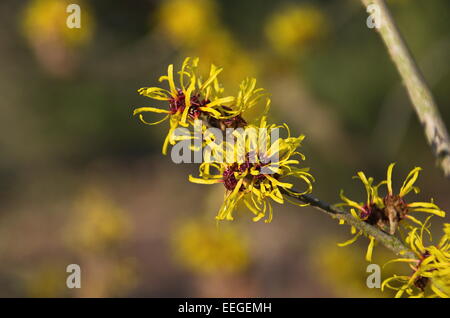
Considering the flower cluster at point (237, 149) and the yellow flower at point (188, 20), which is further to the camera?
the yellow flower at point (188, 20)

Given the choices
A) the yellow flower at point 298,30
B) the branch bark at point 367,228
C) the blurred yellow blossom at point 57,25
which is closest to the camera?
the branch bark at point 367,228

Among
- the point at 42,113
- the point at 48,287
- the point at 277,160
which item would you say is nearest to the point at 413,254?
the point at 277,160

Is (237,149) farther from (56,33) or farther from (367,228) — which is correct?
(56,33)

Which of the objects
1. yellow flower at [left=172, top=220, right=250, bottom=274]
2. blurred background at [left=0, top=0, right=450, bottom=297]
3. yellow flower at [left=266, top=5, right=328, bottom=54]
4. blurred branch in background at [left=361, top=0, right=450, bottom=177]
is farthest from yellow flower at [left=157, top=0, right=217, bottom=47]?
blurred branch in background at [left=361, top=0, right=450, bottom=177]

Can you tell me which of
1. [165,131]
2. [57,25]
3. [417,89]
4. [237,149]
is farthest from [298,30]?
[165,131]

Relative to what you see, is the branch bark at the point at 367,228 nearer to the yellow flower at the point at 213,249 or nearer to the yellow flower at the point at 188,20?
the yellow flower at the point at 213,249

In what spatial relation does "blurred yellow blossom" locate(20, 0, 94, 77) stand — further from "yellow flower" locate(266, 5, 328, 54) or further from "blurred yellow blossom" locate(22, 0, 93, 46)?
"yellow flower" locate(266, 5, 328, 54)

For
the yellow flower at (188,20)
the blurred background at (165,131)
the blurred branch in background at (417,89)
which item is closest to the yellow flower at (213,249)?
the blurred background at (165,131)

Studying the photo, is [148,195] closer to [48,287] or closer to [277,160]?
[48,287]
